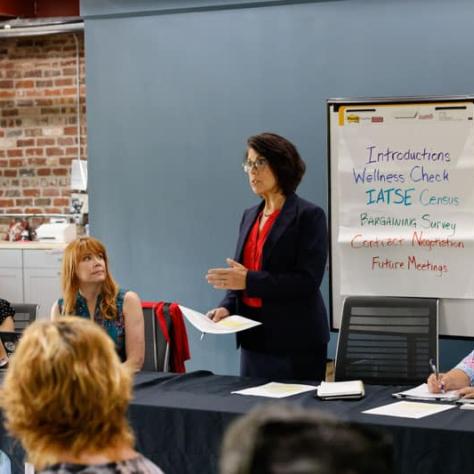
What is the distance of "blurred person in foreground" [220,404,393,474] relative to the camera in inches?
27.1

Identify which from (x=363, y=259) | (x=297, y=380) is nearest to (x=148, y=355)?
(x=297, y=380)

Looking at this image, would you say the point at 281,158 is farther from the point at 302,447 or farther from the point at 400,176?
the point at 302,447

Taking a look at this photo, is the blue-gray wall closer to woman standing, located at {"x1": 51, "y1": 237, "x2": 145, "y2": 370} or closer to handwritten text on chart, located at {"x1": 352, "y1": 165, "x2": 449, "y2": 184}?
handwritten text on chart, located at {"x1": 352, "y1": 165, "x2": 449, "y2": 184}

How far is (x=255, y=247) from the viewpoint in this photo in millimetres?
3947

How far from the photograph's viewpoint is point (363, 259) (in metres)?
4.75

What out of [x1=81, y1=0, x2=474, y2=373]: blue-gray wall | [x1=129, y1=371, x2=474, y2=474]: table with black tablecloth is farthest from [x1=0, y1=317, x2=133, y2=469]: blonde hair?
[x1=81, y1=0, x2=474, y2=373]: blue-gray wall

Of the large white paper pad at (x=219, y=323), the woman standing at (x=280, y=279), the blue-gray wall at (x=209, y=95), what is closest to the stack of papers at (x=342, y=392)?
the large white paper pad at (x=219, y=323)

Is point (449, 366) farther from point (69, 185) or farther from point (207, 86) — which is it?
point (69, 185)

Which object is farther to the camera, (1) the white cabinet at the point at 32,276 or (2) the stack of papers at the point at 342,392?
(1) the white cabinet at the point at 32,276

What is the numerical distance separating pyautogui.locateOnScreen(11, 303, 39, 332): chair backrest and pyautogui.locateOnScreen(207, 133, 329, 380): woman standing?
1156 millimetres

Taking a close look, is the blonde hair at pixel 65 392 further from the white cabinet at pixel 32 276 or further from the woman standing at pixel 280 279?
the white cabinet at pixel 32 276

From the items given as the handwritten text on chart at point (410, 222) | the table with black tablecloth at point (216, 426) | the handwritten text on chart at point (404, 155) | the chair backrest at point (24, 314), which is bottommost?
the table with black tablecloth at point (216, 426)

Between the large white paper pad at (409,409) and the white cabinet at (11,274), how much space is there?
4336mm

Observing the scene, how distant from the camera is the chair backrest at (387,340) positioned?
3.91m
